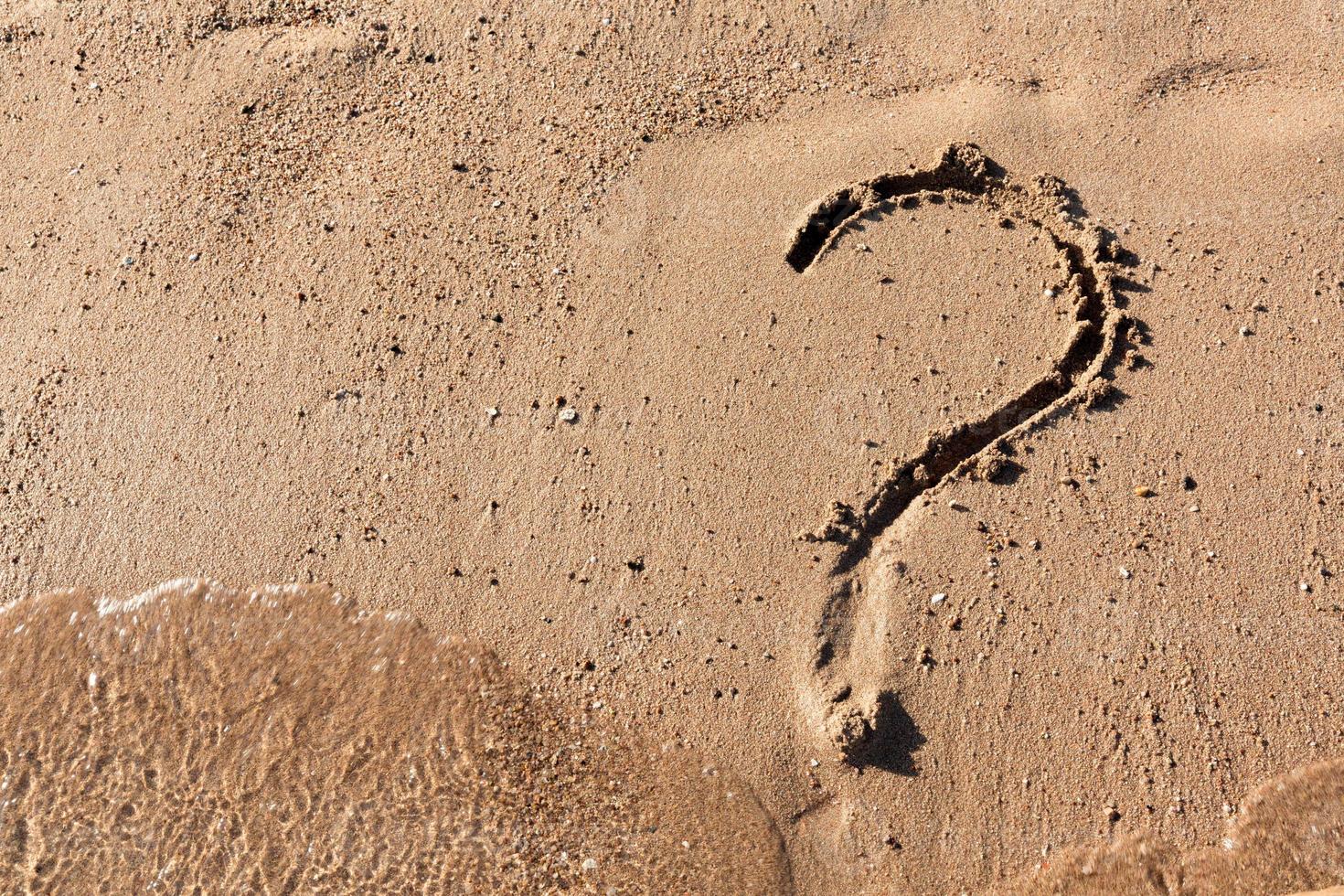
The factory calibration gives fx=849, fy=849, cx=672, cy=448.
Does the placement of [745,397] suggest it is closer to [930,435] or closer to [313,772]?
[930,435]

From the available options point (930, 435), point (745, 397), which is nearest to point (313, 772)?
point (745, 397)

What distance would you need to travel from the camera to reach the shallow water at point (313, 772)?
3.39 metres

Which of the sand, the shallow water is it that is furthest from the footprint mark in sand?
the shallow water

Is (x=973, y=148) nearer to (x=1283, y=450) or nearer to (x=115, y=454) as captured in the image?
(x=1283, y=450)

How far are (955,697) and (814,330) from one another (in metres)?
1.65

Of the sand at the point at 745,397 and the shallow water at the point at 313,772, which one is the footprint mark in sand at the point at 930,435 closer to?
the sand at the point at 745,397

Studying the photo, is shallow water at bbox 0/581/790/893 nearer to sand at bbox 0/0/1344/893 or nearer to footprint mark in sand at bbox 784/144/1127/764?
sand at bbox 0/0/1344/893

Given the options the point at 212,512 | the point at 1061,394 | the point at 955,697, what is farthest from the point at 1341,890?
the point at 212,512

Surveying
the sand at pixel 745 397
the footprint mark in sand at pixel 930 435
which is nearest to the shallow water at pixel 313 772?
the sand at pixel 745 397

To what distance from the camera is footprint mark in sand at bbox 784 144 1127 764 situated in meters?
3.40

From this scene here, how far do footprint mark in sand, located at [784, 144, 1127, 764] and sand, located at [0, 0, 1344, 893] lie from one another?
0.02m

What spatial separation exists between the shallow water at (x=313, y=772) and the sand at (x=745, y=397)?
3 cm

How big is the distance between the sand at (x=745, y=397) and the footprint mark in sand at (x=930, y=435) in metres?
0.02

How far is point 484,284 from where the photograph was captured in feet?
13.0
